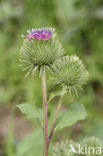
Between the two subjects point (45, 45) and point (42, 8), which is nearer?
point (45, 45)

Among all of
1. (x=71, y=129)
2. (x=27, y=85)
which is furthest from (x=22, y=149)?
(x=27, y=85)

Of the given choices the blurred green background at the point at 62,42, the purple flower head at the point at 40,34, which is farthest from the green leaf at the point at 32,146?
the purple flower head at the point at 40,34

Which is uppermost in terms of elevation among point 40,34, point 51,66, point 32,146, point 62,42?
point 62,42

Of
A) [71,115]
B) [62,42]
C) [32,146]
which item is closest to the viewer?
[71,115]

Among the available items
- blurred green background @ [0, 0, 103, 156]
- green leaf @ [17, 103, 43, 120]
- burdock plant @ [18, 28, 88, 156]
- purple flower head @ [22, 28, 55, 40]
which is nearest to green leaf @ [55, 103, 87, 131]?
burdock plant @ [18, 28, 88, 156]

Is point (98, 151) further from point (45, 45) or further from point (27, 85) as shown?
point (27, 85)

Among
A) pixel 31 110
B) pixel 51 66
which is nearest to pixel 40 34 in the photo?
pixel 51 66

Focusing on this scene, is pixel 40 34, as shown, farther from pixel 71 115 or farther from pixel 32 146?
pixel 32 146
